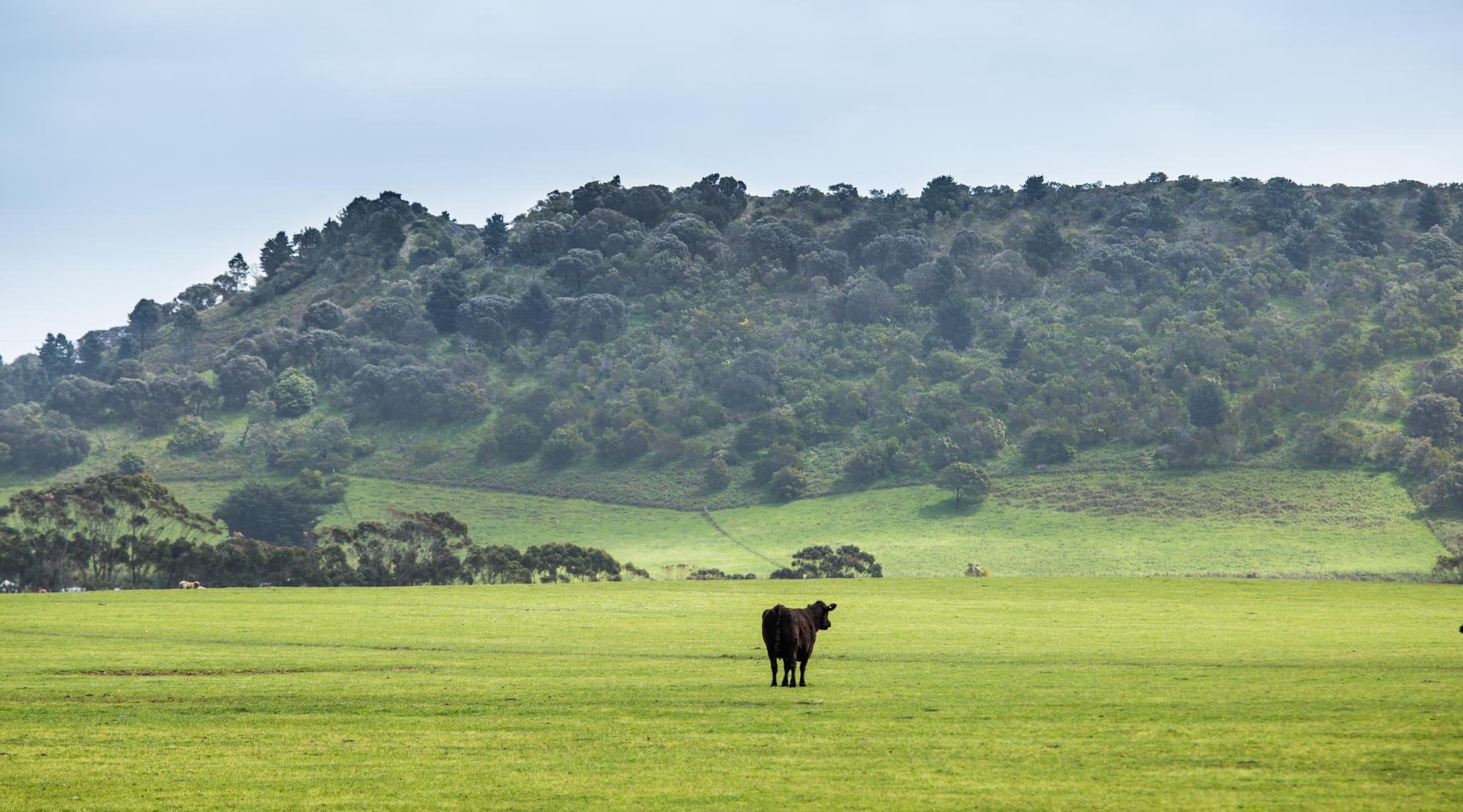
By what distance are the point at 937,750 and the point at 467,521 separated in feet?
350

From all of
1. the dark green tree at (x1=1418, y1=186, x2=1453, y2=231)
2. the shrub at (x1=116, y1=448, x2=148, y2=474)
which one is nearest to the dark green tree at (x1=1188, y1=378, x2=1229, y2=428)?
the dark green tree at (x1=1418, y1=186, x2=1453, y2=231)

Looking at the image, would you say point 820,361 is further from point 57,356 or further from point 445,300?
point 57,356

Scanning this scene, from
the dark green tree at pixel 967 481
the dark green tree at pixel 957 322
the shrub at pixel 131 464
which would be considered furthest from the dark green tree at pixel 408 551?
the dark green tree at pixel 957 322

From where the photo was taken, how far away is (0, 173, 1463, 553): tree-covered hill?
124562 millimetres

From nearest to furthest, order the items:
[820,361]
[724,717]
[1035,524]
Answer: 1. [724,717]
2. [1035,524]
3. [820,361]

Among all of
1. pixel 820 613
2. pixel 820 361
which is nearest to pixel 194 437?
pixel 820 361

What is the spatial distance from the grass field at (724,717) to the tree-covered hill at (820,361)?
8853 centimetres

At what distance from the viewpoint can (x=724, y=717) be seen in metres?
18.2

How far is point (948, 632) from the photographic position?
118 feet

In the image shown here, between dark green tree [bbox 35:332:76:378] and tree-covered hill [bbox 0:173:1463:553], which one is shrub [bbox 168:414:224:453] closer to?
tree-covered hill [bbox 0:173:1463:553]

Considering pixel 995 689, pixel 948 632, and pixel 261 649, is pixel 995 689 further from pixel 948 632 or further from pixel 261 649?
pixel 261 649

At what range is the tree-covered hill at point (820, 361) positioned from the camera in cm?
12456

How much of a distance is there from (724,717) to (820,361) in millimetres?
138743

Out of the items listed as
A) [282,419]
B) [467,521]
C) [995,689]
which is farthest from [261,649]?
[282,419]
